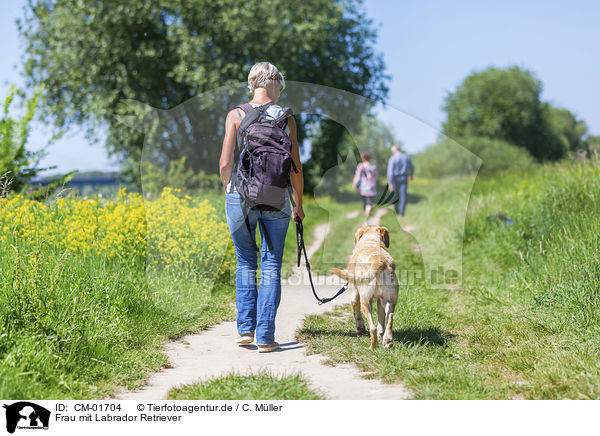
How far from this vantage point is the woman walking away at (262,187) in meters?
4.48

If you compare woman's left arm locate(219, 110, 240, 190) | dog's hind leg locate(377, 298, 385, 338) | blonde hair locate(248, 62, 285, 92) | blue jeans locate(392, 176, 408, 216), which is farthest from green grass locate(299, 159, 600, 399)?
blue jeans locate(392, 176, 408, 216)

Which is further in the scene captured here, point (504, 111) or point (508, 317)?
point (504, 111)

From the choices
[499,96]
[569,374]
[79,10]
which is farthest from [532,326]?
[499,96]

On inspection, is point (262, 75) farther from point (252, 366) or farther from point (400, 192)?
point (400, 192)

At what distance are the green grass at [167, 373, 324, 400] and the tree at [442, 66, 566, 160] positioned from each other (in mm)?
48814

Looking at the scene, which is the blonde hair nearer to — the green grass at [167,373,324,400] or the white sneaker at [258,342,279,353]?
the white sneaker at [258,342,279,353]

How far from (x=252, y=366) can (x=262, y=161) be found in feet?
5.59

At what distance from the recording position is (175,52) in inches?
715

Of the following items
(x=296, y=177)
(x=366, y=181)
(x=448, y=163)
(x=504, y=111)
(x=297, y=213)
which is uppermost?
(x=504, y=111)

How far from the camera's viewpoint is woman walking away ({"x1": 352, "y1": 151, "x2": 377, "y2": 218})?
41.9 feet

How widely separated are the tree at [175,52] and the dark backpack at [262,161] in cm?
1218

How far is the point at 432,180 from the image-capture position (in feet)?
68.0

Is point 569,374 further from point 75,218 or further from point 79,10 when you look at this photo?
point 79,10
